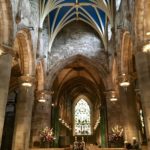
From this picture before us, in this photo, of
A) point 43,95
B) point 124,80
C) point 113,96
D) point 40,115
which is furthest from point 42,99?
point 124,80

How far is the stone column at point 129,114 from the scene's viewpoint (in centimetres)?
1630

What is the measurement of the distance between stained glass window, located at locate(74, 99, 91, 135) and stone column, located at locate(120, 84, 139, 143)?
964 inches

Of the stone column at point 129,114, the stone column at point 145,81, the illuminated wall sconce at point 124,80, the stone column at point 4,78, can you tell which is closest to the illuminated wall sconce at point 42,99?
the stone column at point 129,114

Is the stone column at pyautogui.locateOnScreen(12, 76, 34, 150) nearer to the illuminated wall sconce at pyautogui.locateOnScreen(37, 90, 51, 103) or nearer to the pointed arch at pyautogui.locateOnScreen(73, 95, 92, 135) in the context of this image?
the illuminated wall sconce at pyautogui.locateOnScreen(37, 90, 51, 103)

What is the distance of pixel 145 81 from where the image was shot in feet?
39.1

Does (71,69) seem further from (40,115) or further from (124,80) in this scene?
(124,80)

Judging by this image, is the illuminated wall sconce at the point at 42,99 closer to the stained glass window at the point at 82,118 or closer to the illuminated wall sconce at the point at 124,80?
the illuminated wall sconce at the point at 124,80

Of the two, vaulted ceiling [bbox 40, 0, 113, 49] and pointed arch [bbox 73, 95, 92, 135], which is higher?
vaulted ceiling [bbox 40, 0, 113, 49]

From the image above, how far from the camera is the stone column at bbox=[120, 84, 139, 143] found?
53.5 ft

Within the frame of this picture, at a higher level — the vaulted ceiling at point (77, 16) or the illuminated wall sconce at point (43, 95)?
the vaulted ceiling at point (77, 16)

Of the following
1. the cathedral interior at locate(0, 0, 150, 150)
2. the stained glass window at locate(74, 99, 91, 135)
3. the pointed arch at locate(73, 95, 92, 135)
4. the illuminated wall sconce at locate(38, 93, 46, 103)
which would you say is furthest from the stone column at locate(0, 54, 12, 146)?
the stained glass window at locate(74, 99, 91, 135)

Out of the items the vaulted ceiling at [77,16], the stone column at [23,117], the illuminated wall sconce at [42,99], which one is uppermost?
the vaulted ceiling at [77,16]

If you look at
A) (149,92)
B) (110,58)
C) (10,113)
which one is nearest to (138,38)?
(149,92)

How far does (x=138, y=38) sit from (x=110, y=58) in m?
11.8
